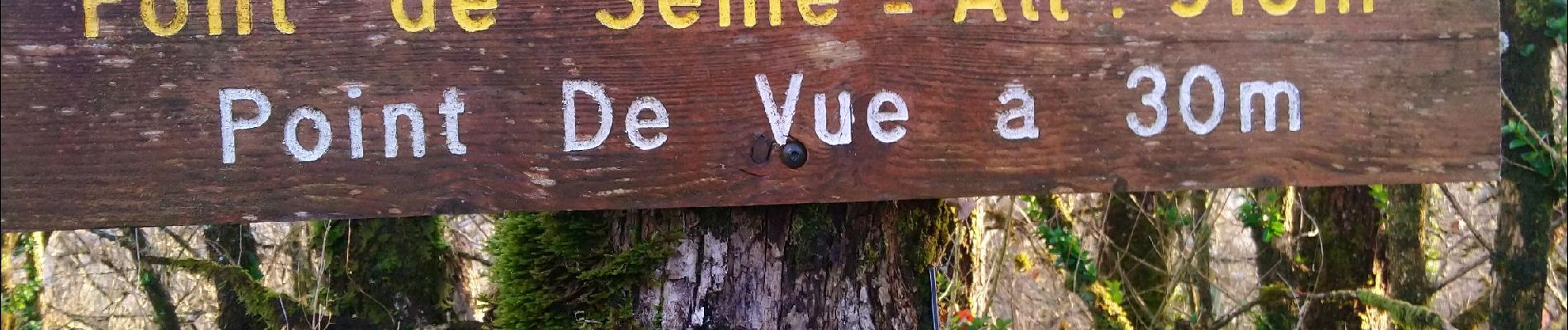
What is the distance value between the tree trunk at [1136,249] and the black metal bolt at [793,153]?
410cm

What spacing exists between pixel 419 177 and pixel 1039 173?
88 cm

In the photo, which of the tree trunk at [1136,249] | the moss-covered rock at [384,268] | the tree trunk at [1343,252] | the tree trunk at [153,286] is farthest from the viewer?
the tree trunk at [1136,249]

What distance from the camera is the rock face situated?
181cm

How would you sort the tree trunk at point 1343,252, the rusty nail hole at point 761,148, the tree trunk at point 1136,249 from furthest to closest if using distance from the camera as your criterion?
the tree trunk at point 1136,249, the tree trunk at point 1343,252, the rusty nail hole at point 761,148

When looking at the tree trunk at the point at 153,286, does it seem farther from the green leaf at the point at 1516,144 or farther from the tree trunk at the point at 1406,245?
the green leaf at the point at 1516,144

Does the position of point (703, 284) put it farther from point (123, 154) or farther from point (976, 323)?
point (976, 323)

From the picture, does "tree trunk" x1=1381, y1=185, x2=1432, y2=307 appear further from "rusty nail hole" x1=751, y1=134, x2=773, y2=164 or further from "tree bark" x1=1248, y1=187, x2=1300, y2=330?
"rusty nail hole" x1=751, y1=134, x2=773, y2=164

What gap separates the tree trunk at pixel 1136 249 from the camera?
5.52 m

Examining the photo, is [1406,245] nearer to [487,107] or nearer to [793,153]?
[793,153]

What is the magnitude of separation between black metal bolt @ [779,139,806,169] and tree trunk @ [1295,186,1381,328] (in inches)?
163

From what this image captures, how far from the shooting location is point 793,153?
1.57 meters

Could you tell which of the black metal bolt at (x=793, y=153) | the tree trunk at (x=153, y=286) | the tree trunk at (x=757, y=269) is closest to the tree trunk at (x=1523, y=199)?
the tree trunk at (x=757, y=269)

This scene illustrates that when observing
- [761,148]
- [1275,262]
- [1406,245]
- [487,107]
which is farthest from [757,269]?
[1275,262]

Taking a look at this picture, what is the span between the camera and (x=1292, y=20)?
5.48 ft
